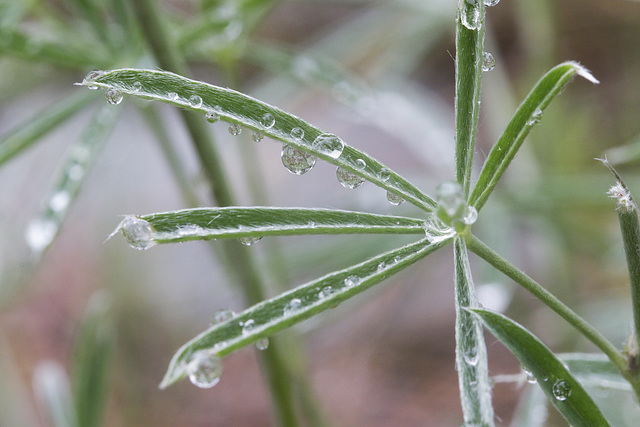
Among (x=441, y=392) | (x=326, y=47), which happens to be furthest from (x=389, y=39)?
(x=441, y=392)

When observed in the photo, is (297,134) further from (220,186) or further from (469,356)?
(220,186)

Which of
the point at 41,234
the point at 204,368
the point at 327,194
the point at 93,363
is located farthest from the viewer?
the point at 327,194

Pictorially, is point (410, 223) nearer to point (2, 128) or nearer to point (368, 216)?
point (368, 216)

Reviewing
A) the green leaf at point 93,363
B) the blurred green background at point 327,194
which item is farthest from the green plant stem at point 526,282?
the green leaf at point 93,363

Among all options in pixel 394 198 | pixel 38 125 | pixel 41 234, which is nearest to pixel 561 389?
pixel 394 198

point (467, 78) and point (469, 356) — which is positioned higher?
point (467, 78)

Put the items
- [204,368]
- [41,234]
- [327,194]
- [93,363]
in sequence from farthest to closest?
[327,194] → [93,363] → [41,234] → [204,368]
